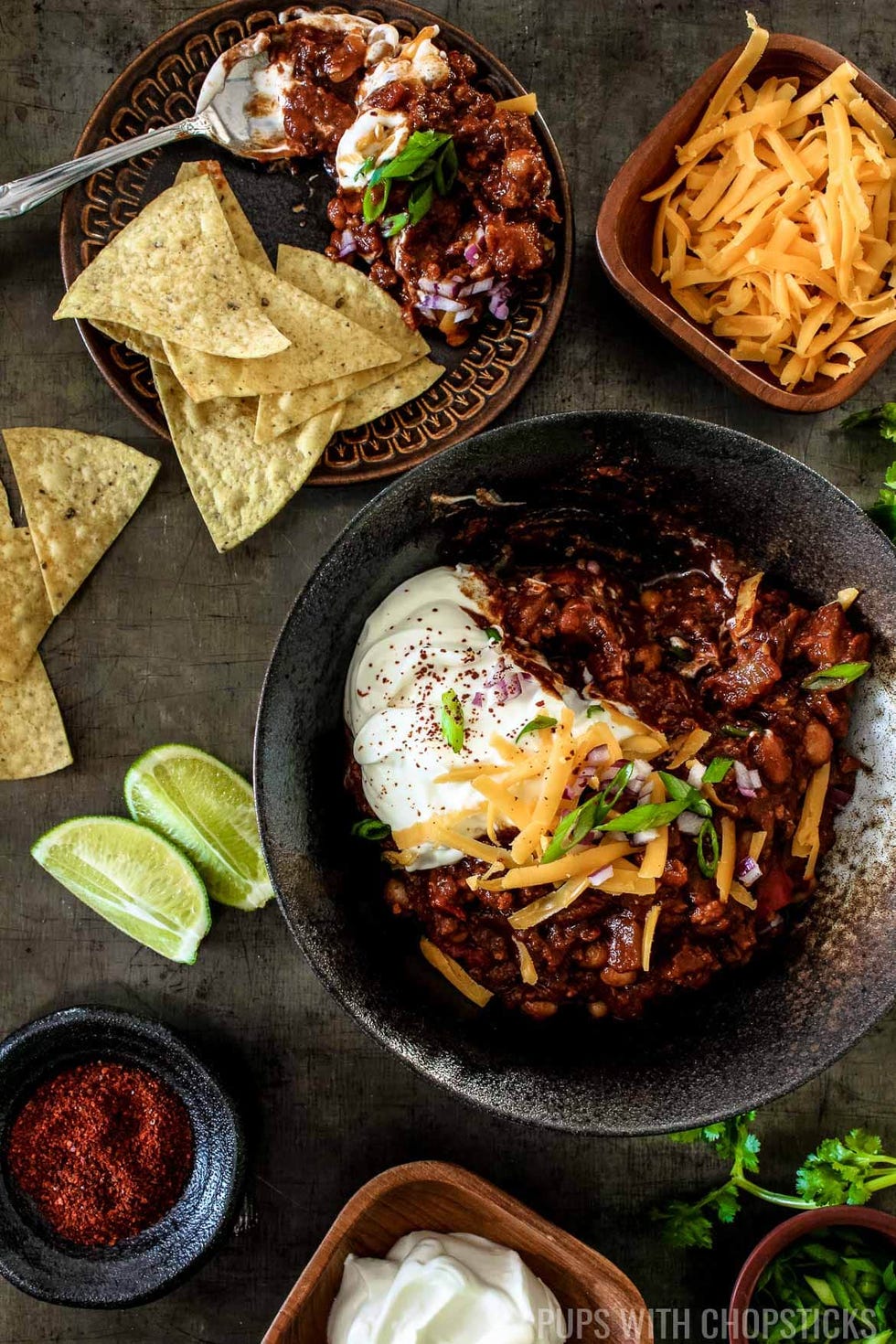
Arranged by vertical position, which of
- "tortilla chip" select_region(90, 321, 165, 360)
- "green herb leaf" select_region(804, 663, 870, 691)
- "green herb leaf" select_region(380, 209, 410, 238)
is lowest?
"green herb leaf" select_region(804, 663, 870, 691)

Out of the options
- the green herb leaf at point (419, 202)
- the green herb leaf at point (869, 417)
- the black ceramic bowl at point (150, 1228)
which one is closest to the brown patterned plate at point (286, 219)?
the green herb leaf at point (419, 202)

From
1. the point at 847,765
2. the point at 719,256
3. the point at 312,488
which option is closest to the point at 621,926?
the point at 847,765

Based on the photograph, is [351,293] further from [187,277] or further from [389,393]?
[187,277]

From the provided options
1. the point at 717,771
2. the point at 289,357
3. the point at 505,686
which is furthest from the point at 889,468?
the point at 289,357

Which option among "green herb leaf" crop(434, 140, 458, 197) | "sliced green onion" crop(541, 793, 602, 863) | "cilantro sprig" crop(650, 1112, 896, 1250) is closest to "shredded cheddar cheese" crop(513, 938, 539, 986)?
"sliced green onion" crop(541, 793, 602, 863)

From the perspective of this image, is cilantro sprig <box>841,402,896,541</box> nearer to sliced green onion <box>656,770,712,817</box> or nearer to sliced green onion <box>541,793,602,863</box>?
sliced green onion <box>656,770,712,817</box>

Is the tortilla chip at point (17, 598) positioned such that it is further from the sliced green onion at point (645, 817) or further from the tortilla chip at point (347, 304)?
the sliced green onion at point (645, 817)

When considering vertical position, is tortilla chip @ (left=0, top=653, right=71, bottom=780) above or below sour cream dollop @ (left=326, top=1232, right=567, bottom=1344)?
above
